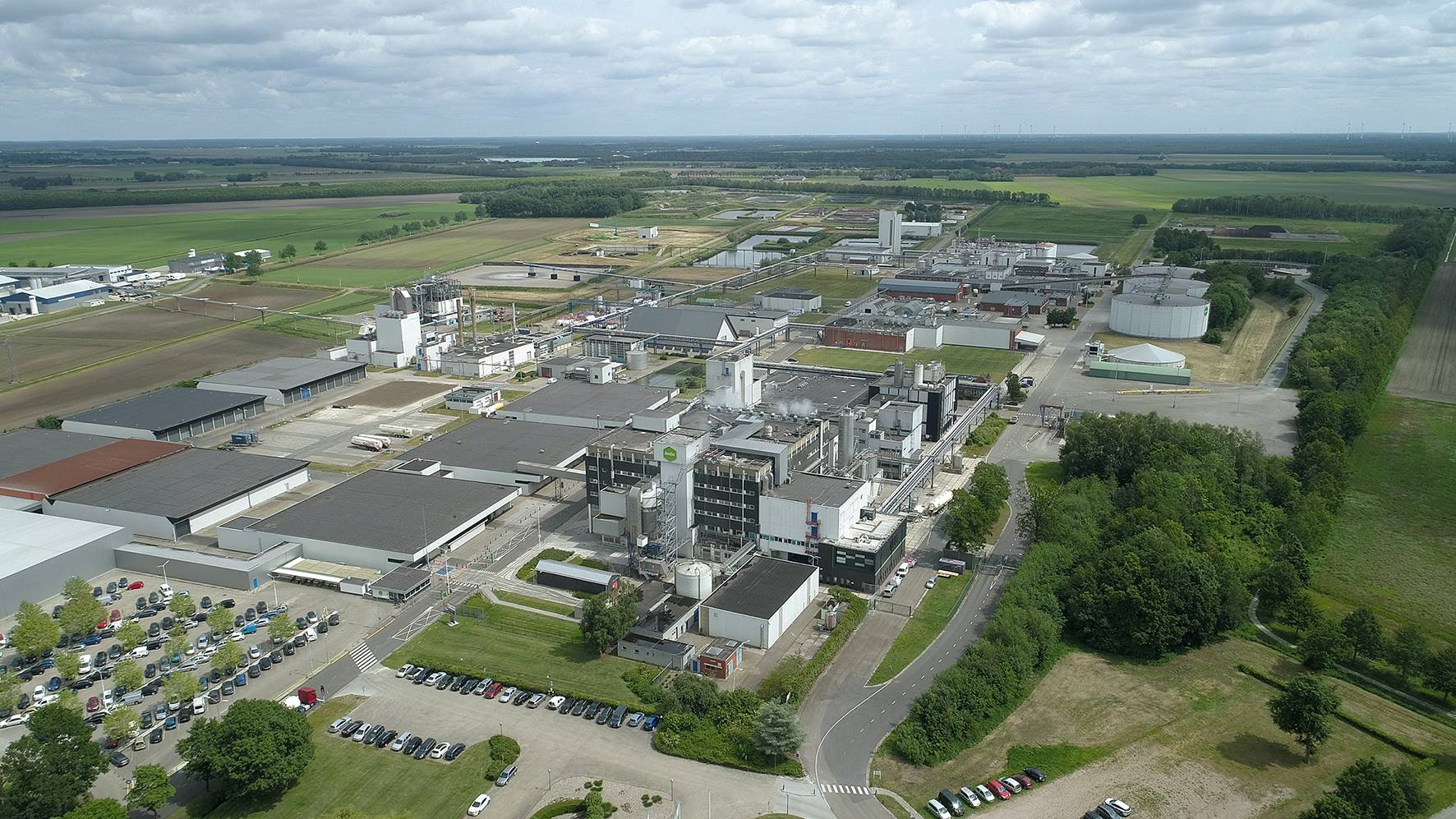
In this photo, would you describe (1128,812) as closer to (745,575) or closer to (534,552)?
(745,575)

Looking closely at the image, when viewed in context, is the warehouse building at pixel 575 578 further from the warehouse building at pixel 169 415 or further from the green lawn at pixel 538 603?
the warehouse building at pixel 169 415

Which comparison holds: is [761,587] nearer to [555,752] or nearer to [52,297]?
[555,752]

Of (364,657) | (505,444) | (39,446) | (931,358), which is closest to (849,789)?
(364,657)

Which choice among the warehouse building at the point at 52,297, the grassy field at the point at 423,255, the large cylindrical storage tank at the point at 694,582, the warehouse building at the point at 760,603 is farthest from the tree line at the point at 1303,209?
the warehouse building at the point at 52,297

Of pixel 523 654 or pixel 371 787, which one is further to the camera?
pixel 523 654

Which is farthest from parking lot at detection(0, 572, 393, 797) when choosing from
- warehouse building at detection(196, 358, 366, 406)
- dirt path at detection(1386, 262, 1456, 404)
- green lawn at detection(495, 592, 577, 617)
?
dirt path at detection(1386, 262, 1456, 404)

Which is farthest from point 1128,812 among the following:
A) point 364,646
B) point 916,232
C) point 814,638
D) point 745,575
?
point 916,232

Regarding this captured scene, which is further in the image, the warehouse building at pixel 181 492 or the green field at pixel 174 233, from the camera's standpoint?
the green field at pixel 174 233
